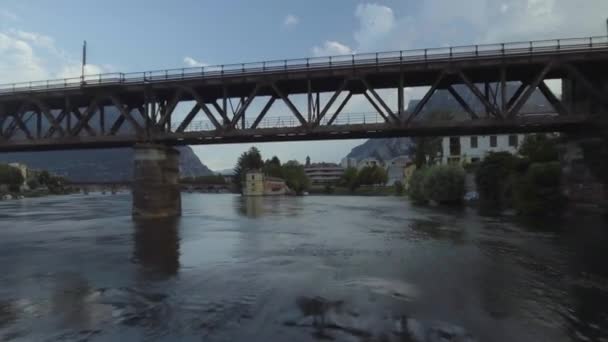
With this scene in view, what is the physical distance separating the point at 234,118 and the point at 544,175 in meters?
30.0

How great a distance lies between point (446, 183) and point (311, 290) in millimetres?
51443

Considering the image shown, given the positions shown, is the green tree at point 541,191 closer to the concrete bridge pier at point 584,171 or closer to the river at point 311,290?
the concrete bridge pier at point 584,171

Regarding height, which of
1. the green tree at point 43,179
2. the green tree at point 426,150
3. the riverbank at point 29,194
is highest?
the green tree at point 426,150

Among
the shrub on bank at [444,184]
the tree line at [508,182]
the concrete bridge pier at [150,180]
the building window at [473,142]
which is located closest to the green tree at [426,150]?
the building window at [473,142]

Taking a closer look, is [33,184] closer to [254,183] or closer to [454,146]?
[254,183]

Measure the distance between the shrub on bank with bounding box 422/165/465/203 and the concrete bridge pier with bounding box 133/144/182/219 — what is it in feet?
129

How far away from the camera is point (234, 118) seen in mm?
36781

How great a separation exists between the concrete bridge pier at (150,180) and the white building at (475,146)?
67221mm

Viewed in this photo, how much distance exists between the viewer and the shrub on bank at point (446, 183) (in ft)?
194

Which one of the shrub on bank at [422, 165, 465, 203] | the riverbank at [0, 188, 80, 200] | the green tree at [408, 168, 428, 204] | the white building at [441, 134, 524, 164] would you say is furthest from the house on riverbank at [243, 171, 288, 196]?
the shrub on bank at [422, 165, 465, 203]

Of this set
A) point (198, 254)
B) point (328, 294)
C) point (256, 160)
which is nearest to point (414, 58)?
point (198, 254)

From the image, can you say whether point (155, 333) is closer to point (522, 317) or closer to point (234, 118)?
point (522, 317)

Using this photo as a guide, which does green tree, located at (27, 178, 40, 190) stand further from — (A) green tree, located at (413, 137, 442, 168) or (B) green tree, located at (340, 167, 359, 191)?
(A) green tree, located at (413, 137, 442, 168)

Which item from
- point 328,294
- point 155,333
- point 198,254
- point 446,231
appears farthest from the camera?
point 446,231
